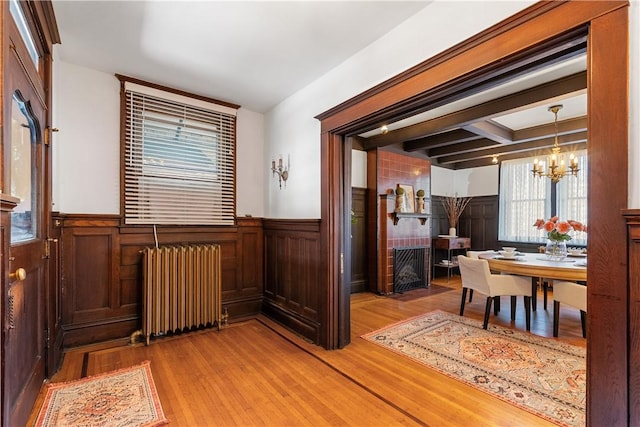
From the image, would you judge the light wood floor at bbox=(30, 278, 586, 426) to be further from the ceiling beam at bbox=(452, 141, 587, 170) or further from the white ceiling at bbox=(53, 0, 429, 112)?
the ceiling beam at bbox=(452, 141, 587, 170)

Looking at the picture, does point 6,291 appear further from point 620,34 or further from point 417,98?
point 620,34

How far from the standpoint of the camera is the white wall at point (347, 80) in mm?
1848

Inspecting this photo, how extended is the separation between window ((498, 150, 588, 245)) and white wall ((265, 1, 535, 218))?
5.11 meters

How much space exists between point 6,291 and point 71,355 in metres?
1.92

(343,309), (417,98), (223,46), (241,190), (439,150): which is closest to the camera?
(417,98)

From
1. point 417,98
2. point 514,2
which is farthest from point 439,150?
point 514,2

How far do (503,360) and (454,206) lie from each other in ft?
15.6

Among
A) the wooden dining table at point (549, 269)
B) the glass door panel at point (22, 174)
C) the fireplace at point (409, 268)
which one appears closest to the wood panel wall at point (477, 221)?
the fireplace at point (409, 268)

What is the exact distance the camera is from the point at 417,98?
215cm

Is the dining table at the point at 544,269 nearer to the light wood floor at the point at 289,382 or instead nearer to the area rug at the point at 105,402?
the light wood floor at the point at 289,382

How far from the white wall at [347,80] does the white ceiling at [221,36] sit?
0.10 meters

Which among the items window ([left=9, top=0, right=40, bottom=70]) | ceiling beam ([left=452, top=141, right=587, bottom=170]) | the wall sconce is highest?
ceiling beam ([left=452, top=141, right=587, bottom=170])

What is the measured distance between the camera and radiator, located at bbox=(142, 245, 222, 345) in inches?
119

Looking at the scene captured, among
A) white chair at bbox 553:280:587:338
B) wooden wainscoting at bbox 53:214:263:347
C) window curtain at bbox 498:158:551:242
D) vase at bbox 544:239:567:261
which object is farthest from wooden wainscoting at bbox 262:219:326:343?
window curtain at bbox 498:158:551:242
